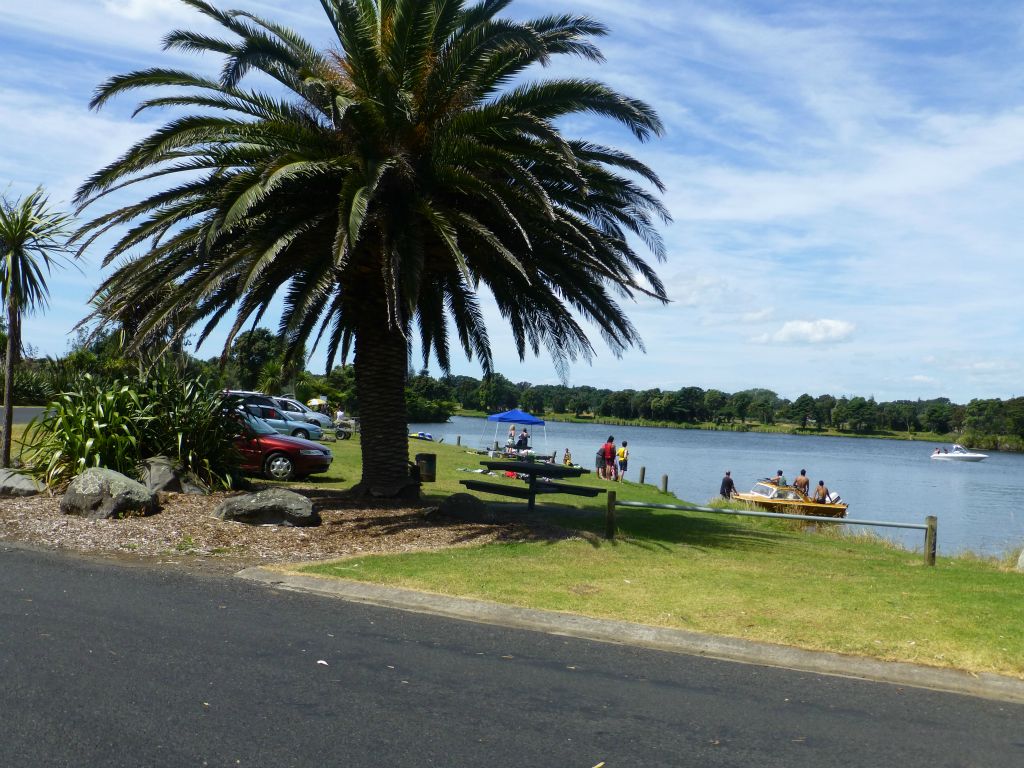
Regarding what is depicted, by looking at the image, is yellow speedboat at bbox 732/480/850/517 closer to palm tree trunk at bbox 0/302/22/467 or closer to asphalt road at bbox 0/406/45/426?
palm tree trunk at bbox 0/302/22/467

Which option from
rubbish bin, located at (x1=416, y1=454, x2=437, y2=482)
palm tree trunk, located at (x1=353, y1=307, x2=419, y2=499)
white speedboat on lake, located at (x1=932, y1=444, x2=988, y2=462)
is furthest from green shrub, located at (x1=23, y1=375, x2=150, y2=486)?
white speedboat on lake, located at (x1=932, y1=444, x2=988, y2=462)

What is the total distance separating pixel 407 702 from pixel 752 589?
4.83 m

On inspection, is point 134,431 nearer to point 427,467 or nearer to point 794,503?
point 427,467

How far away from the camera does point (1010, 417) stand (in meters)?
114

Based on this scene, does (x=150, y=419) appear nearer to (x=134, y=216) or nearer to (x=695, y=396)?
(x=134, y=216)

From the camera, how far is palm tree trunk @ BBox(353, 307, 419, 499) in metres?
14.6

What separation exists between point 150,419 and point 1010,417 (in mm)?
119721

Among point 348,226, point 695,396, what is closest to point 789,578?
point 348,226

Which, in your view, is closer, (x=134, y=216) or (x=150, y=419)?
(x=134, y=216)

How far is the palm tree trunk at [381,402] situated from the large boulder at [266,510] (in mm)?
2399

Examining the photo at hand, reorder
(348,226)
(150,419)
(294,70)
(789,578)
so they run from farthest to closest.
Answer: (150,419)
(294,70)
(348,226)
(789,578)

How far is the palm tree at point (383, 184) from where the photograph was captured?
12289 mm

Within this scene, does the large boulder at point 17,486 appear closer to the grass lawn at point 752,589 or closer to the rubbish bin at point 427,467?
the grass lawn at point 752,589

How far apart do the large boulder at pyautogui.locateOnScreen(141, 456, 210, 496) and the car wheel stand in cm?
457
